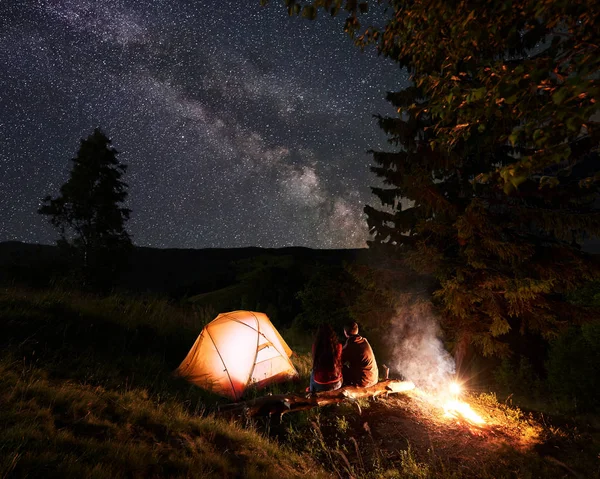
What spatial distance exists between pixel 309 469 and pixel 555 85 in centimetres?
541

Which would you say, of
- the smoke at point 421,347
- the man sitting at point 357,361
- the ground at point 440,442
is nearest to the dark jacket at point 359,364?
the man sitting at point 357,361

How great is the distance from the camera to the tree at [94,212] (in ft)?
72.9

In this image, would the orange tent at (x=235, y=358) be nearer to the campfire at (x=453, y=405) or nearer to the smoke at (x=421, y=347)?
the campfire at (x=453, y=405)

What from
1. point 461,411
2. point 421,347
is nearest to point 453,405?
point 461,411

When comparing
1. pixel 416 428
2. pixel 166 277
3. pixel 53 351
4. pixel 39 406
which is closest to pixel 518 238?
pixel 416 428

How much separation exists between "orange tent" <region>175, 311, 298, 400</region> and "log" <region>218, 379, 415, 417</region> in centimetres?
165

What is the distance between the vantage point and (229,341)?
8391mm

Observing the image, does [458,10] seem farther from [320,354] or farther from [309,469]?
[320,354]

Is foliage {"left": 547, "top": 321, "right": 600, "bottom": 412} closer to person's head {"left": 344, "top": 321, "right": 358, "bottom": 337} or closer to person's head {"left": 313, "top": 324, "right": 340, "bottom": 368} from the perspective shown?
person's head {"left": 344, "top": 321, "right": 358, "bottom": 337}

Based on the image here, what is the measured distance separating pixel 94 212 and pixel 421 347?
23.4 m

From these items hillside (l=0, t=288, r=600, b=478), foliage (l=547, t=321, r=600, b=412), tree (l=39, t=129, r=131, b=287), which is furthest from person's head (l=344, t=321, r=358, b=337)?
tree (l=39, t=129, r=131, b=287)

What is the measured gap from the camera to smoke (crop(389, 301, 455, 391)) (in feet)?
30.5

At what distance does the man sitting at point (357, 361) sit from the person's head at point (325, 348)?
477mm

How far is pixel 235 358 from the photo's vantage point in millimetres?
8242
